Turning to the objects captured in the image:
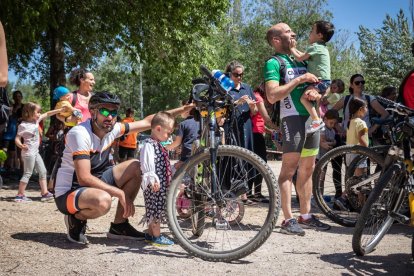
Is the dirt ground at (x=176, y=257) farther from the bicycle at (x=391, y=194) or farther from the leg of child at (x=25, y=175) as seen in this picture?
the leg of child at (x=25, y=175)

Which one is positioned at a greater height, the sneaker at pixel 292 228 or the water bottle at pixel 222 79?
the water bottle at pixel 222 79

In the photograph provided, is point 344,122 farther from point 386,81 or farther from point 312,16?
point 312,16

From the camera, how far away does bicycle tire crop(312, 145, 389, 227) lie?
5.09 metres

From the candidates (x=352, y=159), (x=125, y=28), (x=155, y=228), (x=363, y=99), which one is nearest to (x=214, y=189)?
(x=155, y=228)

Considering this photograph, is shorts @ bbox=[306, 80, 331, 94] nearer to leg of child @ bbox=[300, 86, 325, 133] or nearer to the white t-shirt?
leg of child @ bbox=[300, 86, 325, 133]

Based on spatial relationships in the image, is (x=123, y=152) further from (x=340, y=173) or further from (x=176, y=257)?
(x=176, y=257)

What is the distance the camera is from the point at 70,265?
12.0ft

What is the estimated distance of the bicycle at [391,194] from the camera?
145 inches

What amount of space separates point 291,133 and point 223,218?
1.32m

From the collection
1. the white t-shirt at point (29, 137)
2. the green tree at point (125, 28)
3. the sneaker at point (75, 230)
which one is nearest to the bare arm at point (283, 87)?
the sneaker at point (75, 230)

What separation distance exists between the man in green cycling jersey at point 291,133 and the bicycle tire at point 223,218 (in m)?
0.68

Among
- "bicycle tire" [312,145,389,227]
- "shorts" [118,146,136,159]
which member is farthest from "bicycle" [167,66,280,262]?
"shorts" [118,146,136,159]

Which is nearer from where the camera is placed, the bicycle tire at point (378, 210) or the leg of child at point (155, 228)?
the bicycle tire at point (378, 210)

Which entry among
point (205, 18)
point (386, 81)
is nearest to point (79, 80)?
point (205, 18)
